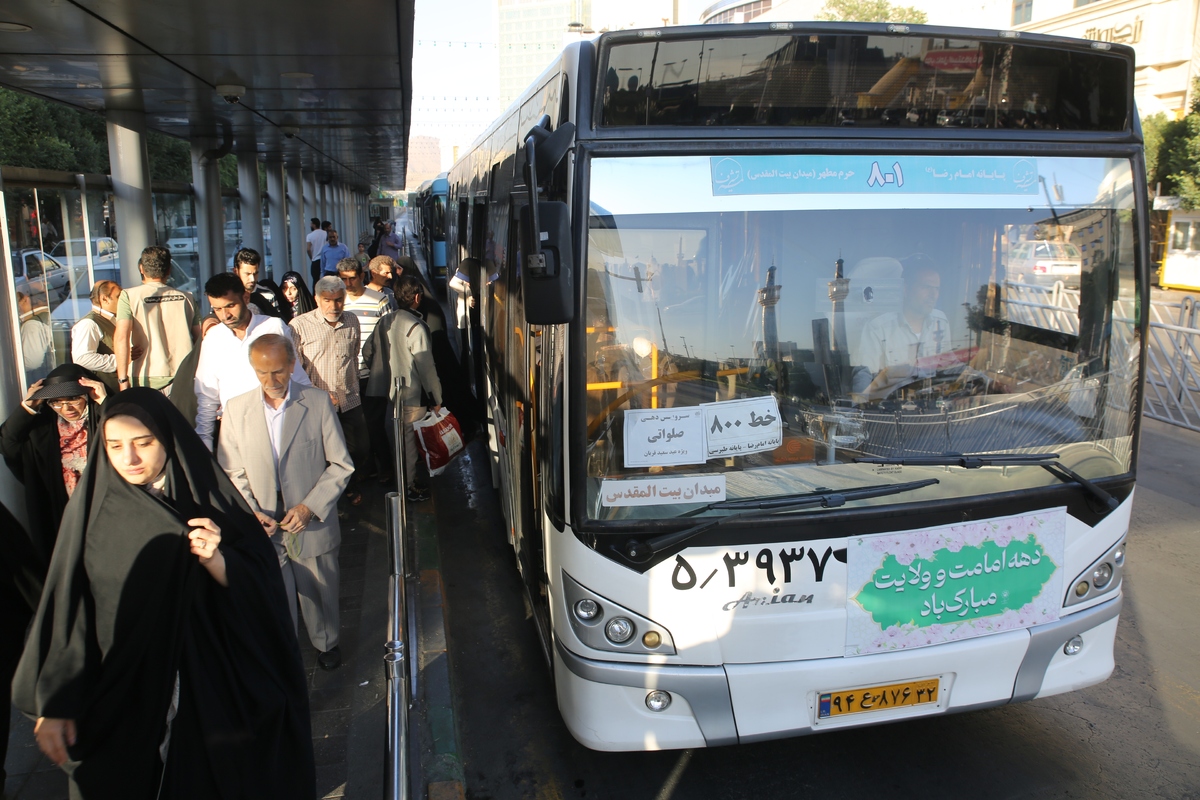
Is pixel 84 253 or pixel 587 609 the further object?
pixel 84 253

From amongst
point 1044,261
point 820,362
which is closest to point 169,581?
point 820,362

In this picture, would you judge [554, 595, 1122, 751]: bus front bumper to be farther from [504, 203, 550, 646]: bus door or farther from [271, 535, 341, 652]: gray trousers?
[271, 535, 341, 652]: gray trousers

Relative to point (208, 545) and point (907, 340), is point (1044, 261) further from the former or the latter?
point (208, 545)

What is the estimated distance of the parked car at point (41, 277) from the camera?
7.10 metres

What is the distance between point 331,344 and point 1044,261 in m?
4.80

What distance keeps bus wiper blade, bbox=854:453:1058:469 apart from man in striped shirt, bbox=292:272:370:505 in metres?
4.29

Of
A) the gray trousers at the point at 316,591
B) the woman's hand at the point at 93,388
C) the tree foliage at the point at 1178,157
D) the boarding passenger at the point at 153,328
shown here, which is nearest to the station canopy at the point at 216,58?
the boarding passenger at the point at 153,328

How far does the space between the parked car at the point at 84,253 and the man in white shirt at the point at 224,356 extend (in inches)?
150

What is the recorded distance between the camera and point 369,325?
8062mm

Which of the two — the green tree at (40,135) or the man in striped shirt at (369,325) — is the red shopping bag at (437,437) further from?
the green tree at (40,135)

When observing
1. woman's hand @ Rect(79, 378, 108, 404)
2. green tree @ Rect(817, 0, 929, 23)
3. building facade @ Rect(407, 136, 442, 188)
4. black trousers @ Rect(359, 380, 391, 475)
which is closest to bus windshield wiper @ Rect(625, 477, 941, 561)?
woman's hand @ Rect(79, 378, 108, 404)

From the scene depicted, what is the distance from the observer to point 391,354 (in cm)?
721

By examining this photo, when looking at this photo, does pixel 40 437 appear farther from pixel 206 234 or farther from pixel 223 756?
pixel 206 234

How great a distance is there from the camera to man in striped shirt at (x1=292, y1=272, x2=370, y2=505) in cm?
642
